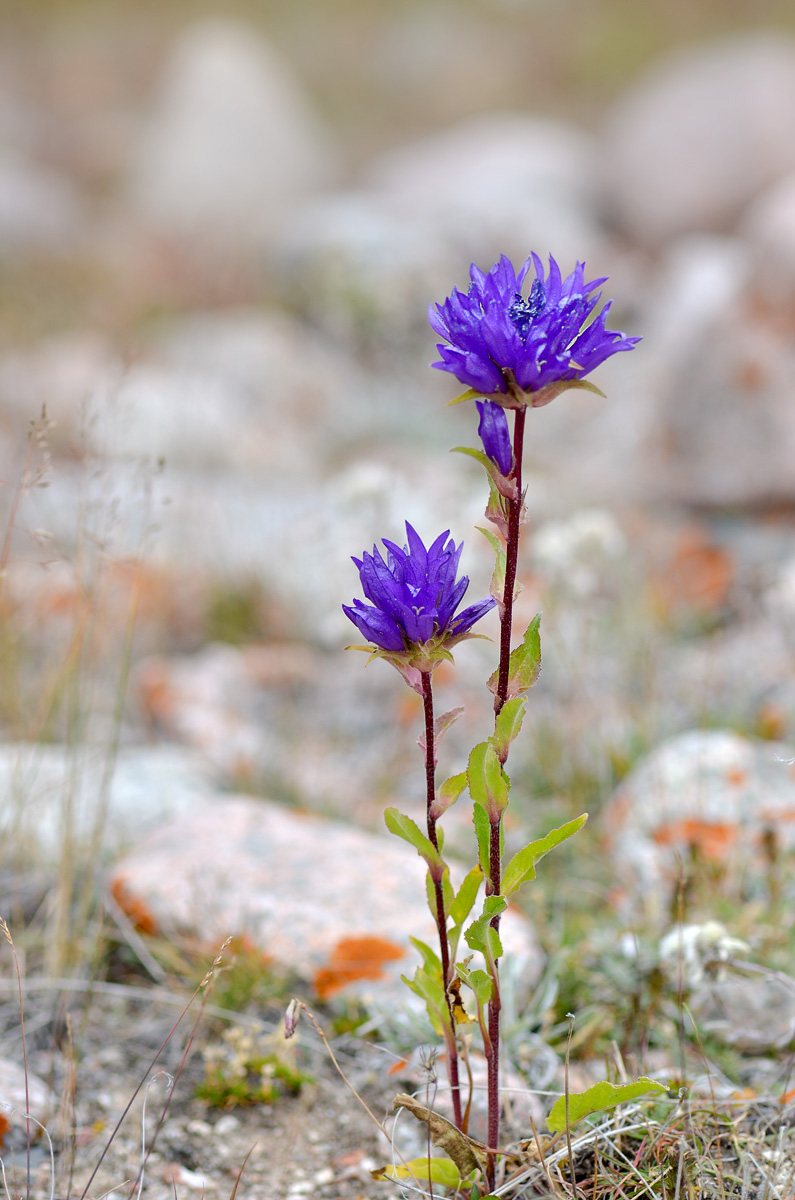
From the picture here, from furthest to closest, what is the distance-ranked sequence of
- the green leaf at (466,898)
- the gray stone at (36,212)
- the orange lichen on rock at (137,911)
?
the gray stone at (36,212) → the orange lichen on rock at (137,911) → the green leaf at (466,898)

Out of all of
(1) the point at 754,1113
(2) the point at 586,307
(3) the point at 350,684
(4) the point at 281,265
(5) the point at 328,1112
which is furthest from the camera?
(4) the point at 281,265

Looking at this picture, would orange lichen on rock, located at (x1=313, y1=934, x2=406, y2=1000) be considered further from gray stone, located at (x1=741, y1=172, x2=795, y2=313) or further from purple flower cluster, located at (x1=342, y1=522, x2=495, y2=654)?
gray stone, located at (x1=741, y1=172, x2=795, y2=313)

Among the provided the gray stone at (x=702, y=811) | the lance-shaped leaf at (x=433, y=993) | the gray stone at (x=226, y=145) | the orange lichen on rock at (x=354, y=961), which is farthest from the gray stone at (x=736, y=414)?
the gray stone at (x=226, y=145)

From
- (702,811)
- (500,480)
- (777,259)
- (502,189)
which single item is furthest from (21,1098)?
(502,189)

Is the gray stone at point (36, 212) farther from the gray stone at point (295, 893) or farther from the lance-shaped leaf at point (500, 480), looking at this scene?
the lance-shaped leaf at point (500, 480)

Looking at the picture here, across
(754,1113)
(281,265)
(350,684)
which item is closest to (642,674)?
(350,684)

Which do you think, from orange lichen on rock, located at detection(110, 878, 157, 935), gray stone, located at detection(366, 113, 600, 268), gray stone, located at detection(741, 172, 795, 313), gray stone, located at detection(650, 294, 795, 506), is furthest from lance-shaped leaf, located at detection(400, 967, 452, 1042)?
gray stone, located at detection(366, 113, 600, 268)

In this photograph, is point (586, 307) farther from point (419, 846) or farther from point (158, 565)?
point (158, 565)
